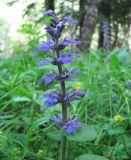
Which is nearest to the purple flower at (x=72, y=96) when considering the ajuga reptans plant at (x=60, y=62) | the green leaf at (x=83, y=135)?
the ajuga reptans plant at (x=60, y=62)

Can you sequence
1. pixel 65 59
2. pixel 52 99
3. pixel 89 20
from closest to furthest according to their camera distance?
pixel 65 59, pixel 52 99, pixel 89 20

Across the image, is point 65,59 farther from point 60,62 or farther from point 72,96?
point 72,96

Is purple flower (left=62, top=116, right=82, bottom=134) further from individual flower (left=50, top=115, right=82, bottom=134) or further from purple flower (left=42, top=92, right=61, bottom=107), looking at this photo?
purple flower (left=42, top=92, right=61, bottom=107)

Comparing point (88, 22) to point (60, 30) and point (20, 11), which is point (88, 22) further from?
point (60, 30)

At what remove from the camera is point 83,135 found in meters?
1.81

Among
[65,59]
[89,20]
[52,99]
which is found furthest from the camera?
[89,20]

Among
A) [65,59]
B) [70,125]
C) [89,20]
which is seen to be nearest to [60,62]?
[65,59]

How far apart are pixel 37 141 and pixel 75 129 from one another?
616mm

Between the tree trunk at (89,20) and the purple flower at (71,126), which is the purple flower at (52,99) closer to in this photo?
the purple flower at (71,126)

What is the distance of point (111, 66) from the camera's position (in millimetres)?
4496

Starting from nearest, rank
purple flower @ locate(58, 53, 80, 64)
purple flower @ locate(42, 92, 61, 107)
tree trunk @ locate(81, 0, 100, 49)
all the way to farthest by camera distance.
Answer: purple flower @ locate(58, 53, 80, 64)
purple flower @ locate(42, 92, 61, 107)
tree trunk @ locate(81, 0, 100, 49)

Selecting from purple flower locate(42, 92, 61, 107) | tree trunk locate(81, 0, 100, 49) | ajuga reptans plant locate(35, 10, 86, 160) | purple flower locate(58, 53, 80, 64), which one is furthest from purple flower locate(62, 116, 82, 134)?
tree trunk locate(81, 0, 100, 49)

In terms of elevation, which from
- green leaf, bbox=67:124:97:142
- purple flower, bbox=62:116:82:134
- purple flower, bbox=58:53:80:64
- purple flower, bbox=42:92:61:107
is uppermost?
purple flower, bbox=58:53:80:64

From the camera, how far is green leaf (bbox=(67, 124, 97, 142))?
1779 millimetres
